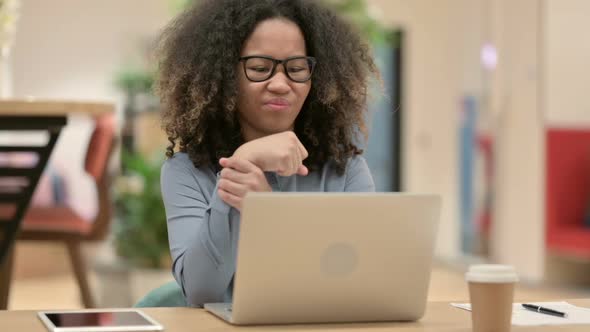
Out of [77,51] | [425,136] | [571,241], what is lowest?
[571,241]

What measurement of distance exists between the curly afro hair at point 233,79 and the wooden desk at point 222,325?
17.7 inches

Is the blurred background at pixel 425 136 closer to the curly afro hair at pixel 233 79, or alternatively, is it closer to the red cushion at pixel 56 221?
the red cushion at pixel 56 221

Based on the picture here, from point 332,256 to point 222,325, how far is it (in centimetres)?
17

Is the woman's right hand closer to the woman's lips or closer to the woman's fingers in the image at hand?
the woman's fingers

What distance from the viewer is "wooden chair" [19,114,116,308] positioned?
386cm

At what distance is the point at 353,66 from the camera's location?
1.83 m

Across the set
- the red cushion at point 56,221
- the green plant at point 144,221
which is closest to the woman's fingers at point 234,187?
the red cushion at point 56,221

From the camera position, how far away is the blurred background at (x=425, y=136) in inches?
225

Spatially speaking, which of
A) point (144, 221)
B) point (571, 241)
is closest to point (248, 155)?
point (144, 221)

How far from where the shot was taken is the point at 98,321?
1.21 m

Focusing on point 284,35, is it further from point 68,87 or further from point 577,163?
point 68,87

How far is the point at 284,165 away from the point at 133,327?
0.39 metres

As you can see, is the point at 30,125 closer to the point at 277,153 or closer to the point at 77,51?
the point at 277,153

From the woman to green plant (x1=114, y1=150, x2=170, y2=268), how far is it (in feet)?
12.6
